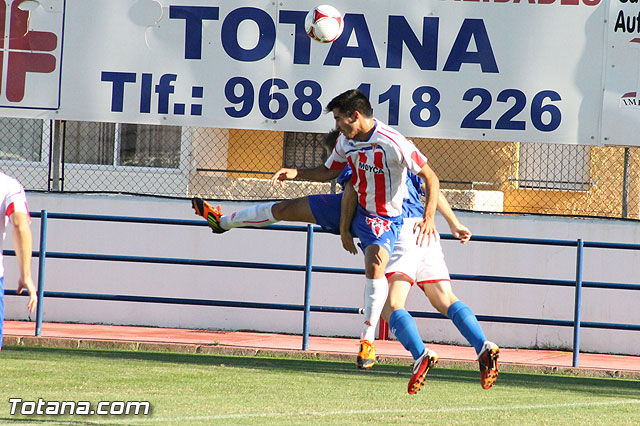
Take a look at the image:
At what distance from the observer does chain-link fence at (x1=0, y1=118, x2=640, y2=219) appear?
15359 mm

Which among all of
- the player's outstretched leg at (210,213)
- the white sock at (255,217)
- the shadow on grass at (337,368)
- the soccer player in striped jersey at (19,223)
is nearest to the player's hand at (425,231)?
the white sock at (255,217)

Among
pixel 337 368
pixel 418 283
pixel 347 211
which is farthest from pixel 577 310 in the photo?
pixel 347 211

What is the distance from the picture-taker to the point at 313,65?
12.7 meters

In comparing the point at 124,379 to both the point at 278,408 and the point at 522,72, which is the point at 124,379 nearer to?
the point at 278,408

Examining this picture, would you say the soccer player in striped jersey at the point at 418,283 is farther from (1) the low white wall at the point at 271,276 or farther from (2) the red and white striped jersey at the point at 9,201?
(1) the low white wall at the point at 271,276

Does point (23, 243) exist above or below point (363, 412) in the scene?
above

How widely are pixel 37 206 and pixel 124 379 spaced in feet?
16.1

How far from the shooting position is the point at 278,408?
7.88 meters

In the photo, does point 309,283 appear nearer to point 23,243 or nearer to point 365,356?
point 365,356

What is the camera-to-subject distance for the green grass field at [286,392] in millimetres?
7520

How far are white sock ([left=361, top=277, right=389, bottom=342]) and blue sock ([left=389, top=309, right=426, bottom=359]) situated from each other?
0.56 feet

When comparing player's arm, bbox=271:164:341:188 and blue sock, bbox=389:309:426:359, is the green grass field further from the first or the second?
player's arm, bbox=271:164:341:188

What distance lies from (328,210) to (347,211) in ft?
1.08

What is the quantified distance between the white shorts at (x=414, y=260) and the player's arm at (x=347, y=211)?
395mm
